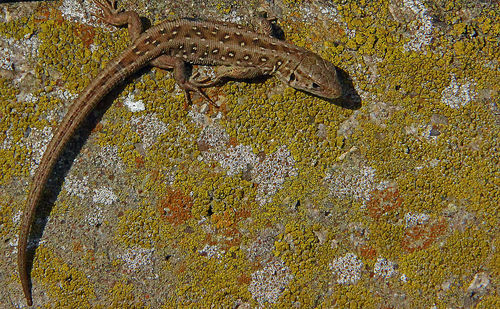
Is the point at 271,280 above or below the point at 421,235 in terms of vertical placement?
below

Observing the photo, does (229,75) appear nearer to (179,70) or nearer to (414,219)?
(179,70)

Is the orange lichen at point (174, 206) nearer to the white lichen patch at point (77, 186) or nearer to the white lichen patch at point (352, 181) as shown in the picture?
the white lichen patch at point (77, 186)

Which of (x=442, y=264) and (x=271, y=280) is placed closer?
(x=271, y=280)

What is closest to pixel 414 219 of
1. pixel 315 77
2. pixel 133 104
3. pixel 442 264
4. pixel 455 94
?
pixel 442 264

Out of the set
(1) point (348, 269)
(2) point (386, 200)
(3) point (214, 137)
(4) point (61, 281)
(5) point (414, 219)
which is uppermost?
(3) point (214, 137)

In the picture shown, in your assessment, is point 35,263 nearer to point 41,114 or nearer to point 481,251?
point 41,114

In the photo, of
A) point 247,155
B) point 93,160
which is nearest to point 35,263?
point 93,160

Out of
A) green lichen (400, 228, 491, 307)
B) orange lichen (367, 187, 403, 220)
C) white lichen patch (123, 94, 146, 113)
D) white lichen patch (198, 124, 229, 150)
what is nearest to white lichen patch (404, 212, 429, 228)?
orange lichen (367, 187, 403, 220)
